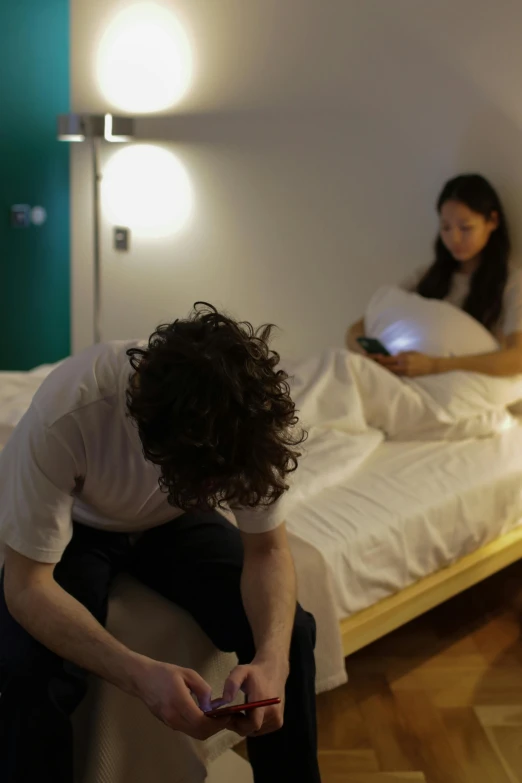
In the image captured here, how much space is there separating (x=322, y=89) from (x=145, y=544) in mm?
2061

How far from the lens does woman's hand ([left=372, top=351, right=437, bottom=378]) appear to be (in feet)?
7.35

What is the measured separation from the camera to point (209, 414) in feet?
3.04

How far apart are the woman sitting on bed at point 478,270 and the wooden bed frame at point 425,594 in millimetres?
518

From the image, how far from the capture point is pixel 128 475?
1194 millimetres

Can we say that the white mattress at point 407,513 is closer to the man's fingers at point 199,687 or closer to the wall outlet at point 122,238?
the man's fingers at point 199,687

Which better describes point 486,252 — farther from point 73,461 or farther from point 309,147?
point 73,461

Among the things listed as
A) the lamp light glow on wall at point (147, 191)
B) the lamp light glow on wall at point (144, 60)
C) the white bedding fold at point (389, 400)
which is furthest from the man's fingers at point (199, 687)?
the lamp light glow on wall at point (144, 60)

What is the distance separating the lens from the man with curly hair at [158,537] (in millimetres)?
954

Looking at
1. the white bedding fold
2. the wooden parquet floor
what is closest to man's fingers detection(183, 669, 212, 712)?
the wooden parquet floor

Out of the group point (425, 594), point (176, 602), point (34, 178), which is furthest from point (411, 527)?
point (34, 178)

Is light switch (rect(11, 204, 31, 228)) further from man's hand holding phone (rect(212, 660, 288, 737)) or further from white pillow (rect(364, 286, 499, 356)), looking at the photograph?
man's hand holding phone (rect(212, 660, 288, 737))

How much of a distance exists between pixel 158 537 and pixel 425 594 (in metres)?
0.72

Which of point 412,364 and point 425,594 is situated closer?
point 425,594

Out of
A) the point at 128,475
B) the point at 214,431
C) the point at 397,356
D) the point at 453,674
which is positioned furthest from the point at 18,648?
the point at 397,356
